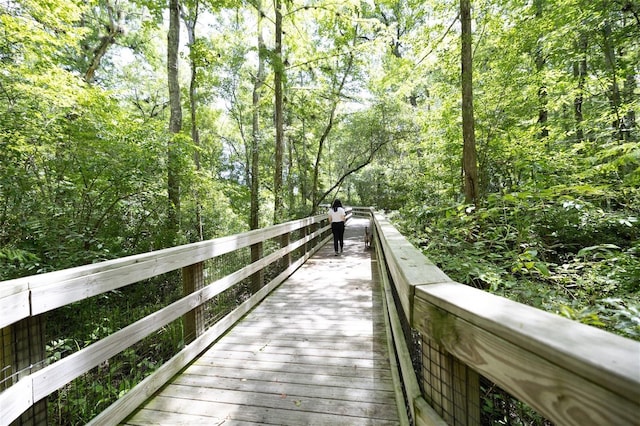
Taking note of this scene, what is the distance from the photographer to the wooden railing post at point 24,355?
136cm

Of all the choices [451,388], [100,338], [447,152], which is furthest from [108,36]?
[451,388]

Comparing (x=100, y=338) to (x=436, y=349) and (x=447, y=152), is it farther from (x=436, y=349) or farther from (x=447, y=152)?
(x=447, y=152)

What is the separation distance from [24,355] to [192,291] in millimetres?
1334

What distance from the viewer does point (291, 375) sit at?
2.51 metres

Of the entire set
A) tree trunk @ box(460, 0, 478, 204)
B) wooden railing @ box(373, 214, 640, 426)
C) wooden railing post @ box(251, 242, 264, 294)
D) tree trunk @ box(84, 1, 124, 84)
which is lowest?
wooden railing post @ box(251, 242, 264, 294)

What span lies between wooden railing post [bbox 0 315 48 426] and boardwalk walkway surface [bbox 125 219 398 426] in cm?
66

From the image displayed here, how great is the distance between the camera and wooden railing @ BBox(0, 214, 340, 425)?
136 cm

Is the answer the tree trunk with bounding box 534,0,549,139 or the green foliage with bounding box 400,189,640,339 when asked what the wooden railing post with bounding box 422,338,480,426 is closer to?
the green foliage with bounding box 400,189,640,339

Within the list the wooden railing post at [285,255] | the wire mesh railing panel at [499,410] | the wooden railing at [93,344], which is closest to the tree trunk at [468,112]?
the wooden railing post at [285,255]

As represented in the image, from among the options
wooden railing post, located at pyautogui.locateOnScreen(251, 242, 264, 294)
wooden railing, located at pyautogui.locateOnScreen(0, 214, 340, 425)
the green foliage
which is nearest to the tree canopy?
the green foliage

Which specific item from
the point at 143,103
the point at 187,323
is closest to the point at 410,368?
the point at 187,323

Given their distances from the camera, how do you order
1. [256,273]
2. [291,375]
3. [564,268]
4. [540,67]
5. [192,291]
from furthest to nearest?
[540,67], [256,273], [564,268], [192,291], [291,375]

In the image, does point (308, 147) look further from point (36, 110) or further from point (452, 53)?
point (36, 110)

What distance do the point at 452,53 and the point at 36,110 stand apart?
7460 mm
